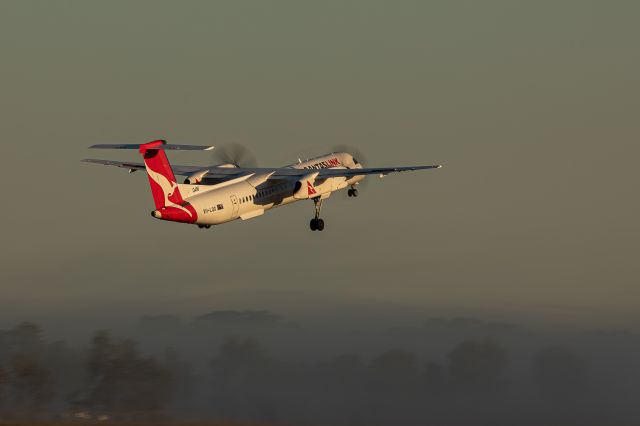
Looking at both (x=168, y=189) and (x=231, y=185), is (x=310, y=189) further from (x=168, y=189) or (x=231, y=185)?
(x=168, y=189)

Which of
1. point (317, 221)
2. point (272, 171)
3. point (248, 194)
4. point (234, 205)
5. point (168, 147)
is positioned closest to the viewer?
point (168, 147)

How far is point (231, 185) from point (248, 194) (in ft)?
4.16

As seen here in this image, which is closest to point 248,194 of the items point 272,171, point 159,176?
point 272,171

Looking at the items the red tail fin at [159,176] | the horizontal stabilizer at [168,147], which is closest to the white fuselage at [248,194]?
the red tail fin at [159,176]

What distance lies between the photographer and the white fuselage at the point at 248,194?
258 ft

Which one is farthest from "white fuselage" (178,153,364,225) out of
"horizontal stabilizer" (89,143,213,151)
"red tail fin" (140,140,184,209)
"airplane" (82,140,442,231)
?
"horizontal stabilizer" (89,143,213,151)

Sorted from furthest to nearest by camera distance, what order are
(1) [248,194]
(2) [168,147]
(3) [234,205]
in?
(1) [248,194] < (3) [234,205] < (2) [168,147]

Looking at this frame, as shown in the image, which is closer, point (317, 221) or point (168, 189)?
point (168, 189)

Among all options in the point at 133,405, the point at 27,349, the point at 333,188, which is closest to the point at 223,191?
the point at 333,188

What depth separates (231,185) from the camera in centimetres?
8131

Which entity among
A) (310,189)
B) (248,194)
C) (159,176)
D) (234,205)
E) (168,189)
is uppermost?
(159,176)

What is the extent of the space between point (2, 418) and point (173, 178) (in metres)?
19.1

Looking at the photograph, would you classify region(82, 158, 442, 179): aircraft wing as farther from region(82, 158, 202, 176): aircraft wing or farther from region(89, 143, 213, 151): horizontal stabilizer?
region(89, 143, 213, 151): horizontal stabilizer

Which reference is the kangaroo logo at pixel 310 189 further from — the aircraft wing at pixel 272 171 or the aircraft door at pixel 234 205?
the aircraft door at pixel 234 205
